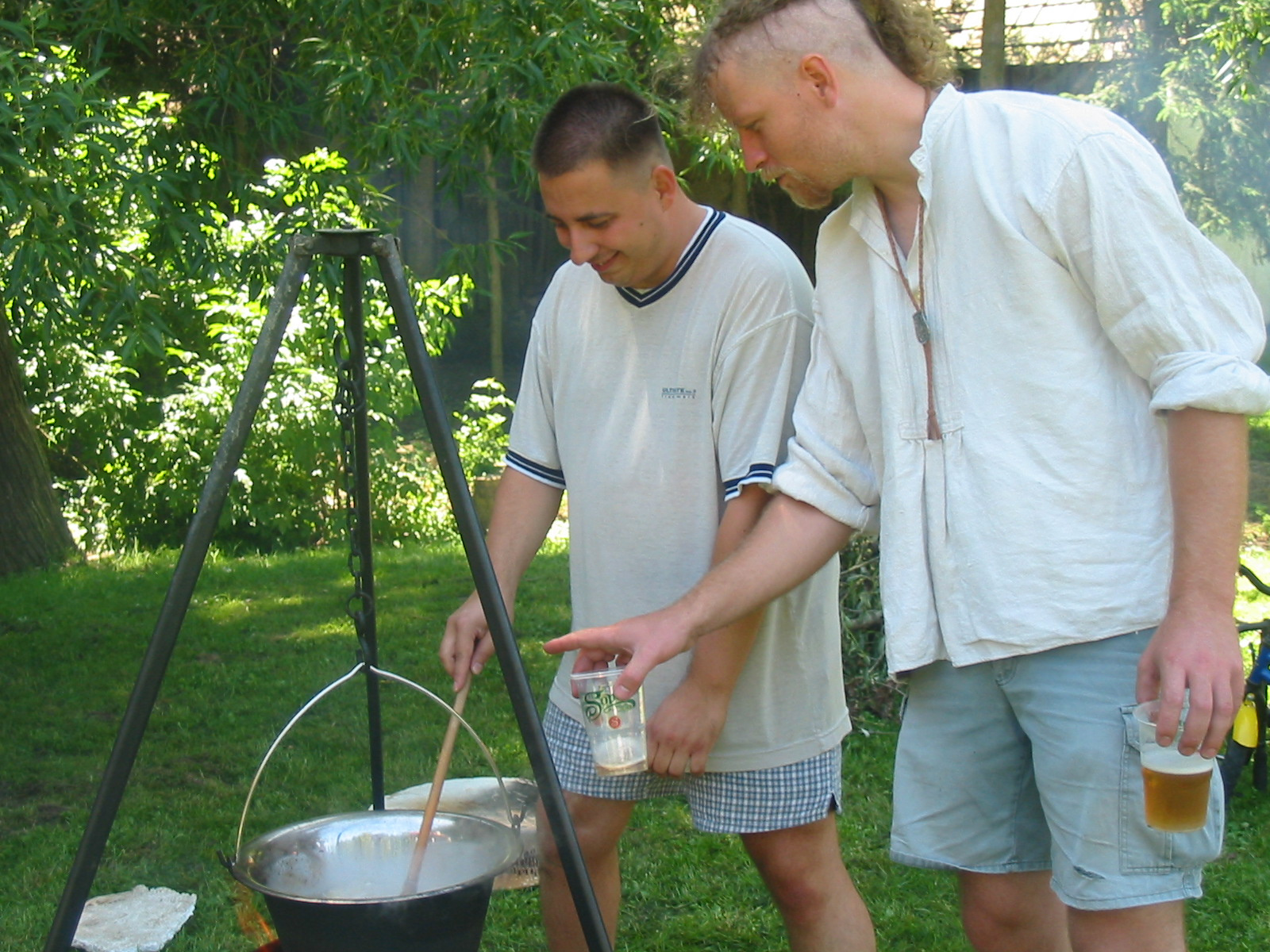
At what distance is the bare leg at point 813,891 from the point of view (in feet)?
7.66

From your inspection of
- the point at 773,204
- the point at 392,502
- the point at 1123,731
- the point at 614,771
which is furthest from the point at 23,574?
the point at 773,204

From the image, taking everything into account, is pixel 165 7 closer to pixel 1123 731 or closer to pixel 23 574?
pixel 23 574

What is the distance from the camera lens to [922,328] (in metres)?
1.81

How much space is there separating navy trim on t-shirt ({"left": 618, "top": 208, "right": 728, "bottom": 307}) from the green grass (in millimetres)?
1648

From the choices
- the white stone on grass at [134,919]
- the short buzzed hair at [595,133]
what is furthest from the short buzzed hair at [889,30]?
the white stone on grass at [134,919]

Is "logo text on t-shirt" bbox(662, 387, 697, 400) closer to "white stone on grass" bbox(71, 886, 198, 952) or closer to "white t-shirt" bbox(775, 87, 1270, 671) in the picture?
"white t-shirt" bbox(775, 87, 1270, 671)

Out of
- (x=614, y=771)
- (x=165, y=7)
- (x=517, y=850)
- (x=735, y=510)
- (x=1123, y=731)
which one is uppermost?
(x=165, y=7)

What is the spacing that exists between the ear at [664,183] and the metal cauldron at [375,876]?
0.92 m

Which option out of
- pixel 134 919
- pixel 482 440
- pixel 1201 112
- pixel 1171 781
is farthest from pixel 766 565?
pixel 1201 112

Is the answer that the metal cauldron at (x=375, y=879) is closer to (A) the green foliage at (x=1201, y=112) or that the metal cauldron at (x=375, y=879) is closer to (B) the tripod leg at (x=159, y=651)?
(B) the tripod leg at (x=159, y=651)

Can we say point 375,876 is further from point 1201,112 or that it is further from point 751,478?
point 1201,112

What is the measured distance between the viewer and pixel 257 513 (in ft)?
24.5

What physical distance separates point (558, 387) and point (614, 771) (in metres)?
0.78

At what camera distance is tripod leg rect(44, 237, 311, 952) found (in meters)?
1.92
